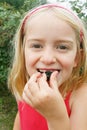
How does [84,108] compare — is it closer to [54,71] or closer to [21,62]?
[54,71]

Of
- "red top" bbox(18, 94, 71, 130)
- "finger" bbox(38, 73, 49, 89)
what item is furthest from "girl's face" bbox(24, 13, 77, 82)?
"red top" bbox(18, 94, 71, 130)

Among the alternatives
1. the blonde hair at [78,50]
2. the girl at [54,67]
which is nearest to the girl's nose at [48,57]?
the girl at [54,67]

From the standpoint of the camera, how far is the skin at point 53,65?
1.50 m

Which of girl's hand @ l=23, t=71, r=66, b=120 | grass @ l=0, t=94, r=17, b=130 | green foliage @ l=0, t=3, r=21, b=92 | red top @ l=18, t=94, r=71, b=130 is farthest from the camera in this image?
green foliage @ l=0, t=3, r=21, b=92

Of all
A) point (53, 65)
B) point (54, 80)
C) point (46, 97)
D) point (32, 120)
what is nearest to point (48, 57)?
point (53, 65)

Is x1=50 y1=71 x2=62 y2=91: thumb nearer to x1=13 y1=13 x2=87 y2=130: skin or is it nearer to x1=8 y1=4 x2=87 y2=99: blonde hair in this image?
x1=13 y1=13 x2=87 y2=130: skin

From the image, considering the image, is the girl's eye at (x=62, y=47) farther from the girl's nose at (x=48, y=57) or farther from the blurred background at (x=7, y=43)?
the blurred background at (x=7, y=43)

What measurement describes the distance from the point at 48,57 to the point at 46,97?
299mm

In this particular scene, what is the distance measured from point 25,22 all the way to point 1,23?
147 inches

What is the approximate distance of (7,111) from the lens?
5723 mm

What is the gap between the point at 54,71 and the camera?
169 cm

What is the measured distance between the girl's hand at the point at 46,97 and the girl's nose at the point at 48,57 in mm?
152

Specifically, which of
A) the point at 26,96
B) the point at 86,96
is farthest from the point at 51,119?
the point at 86,96

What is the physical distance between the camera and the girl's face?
1.71 metres
